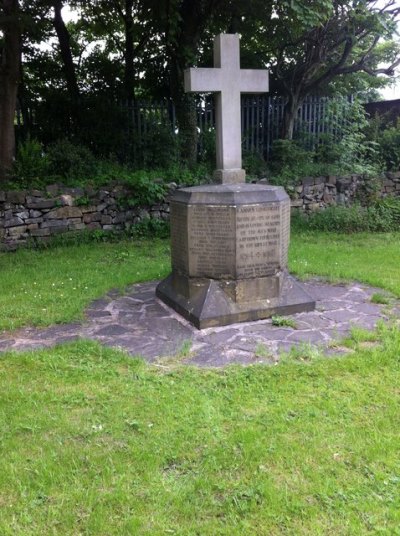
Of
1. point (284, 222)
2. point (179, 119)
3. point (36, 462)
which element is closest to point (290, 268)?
point (284, 222)

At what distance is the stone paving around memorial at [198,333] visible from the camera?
4.15m

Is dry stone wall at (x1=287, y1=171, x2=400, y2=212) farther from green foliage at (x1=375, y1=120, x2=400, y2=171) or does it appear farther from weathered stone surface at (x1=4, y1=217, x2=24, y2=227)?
weathered stone surface at (x1=4, y1=217, x2=24, y2=227)

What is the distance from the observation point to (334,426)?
3.02 metres

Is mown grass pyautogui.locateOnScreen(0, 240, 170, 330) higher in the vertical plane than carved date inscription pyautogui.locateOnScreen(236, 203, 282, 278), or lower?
lower

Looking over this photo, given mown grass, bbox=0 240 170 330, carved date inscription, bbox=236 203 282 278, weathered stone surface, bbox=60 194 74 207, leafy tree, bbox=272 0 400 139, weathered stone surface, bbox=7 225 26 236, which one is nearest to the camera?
carved date inscription, bbox=236 203 282 278

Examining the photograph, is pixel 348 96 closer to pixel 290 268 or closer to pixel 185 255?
pixel 290 268

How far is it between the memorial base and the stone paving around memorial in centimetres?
8

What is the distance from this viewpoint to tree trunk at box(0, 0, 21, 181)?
883 centimetres

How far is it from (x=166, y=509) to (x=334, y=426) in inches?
46.2

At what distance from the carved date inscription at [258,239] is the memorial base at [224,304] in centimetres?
23

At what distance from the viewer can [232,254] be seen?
492cm

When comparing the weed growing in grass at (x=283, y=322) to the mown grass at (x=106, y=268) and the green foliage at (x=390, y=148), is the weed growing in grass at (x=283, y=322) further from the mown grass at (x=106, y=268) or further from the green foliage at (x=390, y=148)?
the green foliage at (x=390, y=148)

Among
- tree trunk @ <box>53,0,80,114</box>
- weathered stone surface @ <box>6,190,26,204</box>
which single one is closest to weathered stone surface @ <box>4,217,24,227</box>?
weathered stone surface @ <box>6,190,26,204</box>

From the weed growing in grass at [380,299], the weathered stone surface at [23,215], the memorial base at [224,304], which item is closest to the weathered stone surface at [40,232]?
the weathered stone surface at [23,215]
